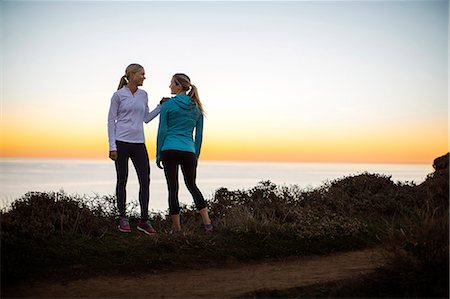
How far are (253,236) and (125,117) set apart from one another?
3.03 metres

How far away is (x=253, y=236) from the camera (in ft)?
30.0

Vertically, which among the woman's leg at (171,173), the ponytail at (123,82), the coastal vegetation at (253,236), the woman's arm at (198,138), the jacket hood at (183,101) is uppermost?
the ponytail at (123,82)

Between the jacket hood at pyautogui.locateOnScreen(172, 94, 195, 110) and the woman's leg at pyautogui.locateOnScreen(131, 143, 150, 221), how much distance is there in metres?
1.00

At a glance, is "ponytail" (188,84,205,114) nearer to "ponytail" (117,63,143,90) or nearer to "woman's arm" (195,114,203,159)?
"woman's arm" (195,114,203,159)

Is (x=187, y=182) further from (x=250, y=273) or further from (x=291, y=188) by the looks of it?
(x=291, y=188)

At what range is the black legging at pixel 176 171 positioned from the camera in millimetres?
8609

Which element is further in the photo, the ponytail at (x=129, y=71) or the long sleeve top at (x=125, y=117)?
the ponytail at (x=129, y=71)

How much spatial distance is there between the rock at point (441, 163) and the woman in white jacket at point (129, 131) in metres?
7.71

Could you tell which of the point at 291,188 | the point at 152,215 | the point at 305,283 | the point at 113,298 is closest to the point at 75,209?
the point at 152,215

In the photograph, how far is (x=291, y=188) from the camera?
1207 cm

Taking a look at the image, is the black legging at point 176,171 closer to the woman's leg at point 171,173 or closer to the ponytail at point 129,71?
the woman's leg at point 171,173

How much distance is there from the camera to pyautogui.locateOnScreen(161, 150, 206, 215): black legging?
28.2ft

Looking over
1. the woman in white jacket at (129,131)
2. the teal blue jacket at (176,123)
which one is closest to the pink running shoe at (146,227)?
the woman in white jacket at (129,131)

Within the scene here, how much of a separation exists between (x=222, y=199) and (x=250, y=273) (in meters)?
3.62
